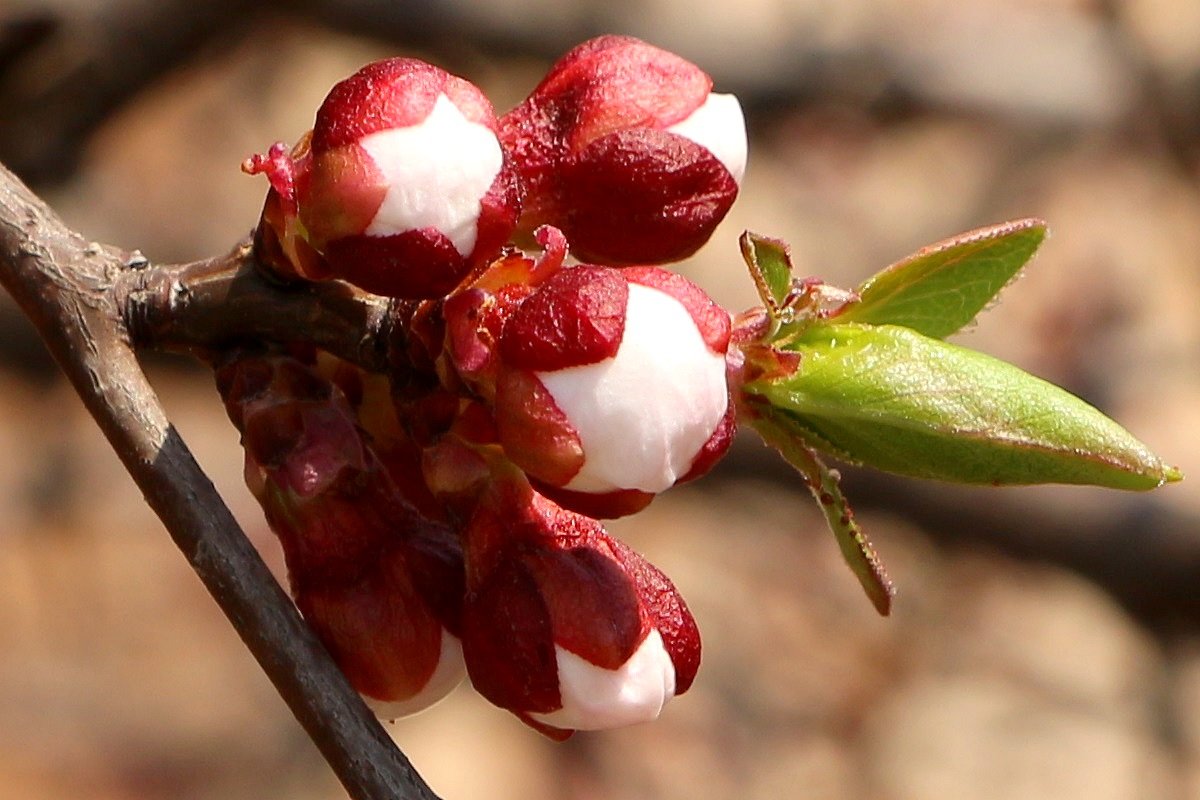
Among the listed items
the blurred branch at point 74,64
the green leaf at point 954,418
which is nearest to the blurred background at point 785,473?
the blurred branch at point 74,64

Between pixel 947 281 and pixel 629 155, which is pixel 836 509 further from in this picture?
pixel 629 155

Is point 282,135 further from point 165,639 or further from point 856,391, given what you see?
point 856,391

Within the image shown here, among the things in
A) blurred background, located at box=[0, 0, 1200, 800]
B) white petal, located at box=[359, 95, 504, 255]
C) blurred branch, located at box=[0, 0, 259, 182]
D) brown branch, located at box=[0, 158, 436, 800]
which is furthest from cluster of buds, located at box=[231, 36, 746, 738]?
blurred branch, located at box=[0, 0, 259, 182]

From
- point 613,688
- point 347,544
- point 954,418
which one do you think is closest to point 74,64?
point 347,544

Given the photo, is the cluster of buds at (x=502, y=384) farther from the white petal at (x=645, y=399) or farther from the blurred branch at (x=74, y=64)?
the blurred branch at (x=74, y=64)

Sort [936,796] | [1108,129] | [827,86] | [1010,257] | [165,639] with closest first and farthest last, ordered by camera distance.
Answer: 1. [1010,257]
2. [165,639]
3. [936,796]
4. [827,86]
5. [1108,129]

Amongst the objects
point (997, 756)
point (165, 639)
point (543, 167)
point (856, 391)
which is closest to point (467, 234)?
point (543, 167)

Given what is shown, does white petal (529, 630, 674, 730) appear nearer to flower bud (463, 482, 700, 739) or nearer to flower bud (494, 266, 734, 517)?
flower bud (463, 482, 700, 739)
